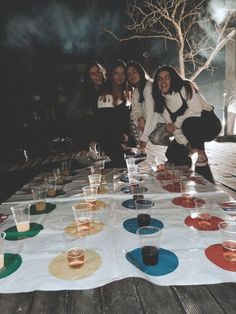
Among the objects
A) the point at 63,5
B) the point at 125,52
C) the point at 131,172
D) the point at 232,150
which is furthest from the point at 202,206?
the point at 125,52

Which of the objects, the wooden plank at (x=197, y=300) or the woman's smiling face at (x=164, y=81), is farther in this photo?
the woman's smiling face at (x=164, y=81)

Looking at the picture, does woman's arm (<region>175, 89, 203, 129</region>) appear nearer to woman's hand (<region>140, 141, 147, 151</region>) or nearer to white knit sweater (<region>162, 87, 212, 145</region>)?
white knit sweater (<region>162, 87, 212, 145</region>)

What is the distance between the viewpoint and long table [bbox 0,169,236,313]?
112cm

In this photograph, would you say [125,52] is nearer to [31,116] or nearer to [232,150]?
[31,116]

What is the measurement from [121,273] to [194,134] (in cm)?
317

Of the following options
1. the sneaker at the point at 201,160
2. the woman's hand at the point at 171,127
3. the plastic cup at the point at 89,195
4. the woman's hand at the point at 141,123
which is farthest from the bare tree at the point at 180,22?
the plastic cup at the point at 89,195

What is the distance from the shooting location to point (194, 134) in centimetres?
414

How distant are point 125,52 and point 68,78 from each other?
2911 mm

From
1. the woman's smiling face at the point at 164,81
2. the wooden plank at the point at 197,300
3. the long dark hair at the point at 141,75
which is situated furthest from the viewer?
the long dark hair at the point at 141,75

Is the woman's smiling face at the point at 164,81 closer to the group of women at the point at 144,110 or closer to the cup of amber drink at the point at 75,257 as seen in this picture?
the group of women at the point at 144,110

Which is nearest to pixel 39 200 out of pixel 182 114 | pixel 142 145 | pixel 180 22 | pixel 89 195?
Result: pixel 89 195

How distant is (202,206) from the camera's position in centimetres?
186

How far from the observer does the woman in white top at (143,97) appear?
4.21 m

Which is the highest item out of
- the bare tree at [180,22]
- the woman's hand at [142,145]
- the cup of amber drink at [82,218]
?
the bare tree at [180,22]
